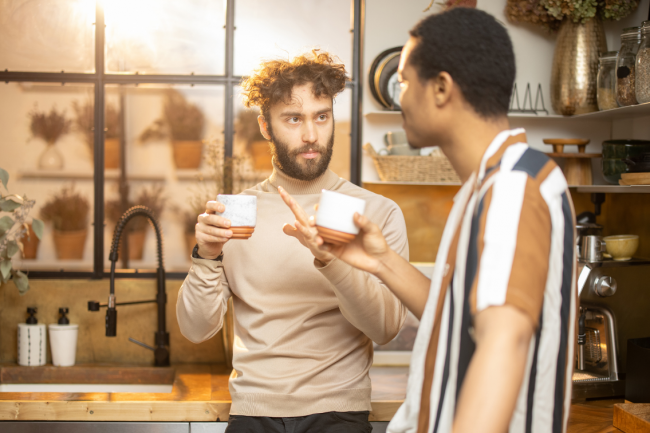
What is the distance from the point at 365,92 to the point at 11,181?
1.61 m

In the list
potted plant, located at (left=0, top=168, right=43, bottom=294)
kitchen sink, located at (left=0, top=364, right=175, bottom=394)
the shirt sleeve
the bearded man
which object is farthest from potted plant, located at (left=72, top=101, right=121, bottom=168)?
the shirt sleeve

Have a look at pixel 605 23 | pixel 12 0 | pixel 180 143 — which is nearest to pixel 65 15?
pixel 12 0

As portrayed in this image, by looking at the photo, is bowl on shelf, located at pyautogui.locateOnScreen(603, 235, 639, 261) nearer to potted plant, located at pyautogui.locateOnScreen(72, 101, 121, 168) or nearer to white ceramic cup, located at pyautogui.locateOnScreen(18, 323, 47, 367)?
potted plant, located at pyautogui.locateOnScreen(72, 101, 121, 168)

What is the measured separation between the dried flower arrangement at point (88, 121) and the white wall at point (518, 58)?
1.13 metres

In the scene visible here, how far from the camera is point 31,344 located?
2330 millimetres

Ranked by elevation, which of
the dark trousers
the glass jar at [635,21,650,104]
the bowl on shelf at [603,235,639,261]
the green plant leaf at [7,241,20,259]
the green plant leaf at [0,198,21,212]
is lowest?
the dark trousers

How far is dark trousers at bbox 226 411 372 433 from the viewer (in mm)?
1350

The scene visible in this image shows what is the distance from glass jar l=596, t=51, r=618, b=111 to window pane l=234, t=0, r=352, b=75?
1.05 m

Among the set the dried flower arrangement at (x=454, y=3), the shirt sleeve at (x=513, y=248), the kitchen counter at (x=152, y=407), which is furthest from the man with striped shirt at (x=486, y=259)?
the dried flower arrangement at (x=454, y=3)

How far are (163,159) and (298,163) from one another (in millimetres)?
1230

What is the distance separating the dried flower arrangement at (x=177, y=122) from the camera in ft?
8.45

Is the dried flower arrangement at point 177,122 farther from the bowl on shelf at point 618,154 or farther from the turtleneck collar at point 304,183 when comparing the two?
the bowl on shelf at point 618,154

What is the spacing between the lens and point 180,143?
8.48 feet

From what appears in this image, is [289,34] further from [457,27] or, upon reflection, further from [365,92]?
[457,27]
